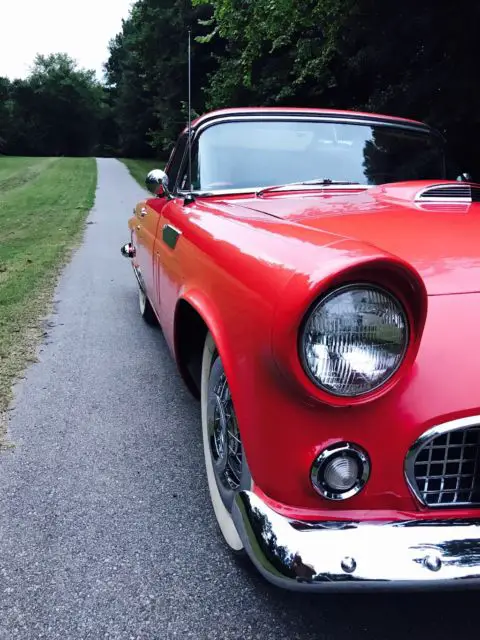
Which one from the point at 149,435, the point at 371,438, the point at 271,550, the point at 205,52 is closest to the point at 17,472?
the point at 149,435

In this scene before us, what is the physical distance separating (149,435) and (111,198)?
526 inches

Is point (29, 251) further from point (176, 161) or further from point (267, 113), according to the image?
point (267, 113)

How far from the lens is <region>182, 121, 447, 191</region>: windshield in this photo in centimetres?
290

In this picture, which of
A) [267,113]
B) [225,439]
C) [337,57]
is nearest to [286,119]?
[267,113]

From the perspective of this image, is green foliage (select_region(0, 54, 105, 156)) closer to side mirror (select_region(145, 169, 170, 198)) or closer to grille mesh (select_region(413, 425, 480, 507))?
side mirror (select_region(145, 169, 170, 198))

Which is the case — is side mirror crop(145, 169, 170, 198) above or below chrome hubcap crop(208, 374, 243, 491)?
above

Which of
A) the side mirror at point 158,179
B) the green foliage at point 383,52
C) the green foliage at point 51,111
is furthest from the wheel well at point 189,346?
the green foliage at point 51,111

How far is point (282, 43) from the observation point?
10453 millimetres

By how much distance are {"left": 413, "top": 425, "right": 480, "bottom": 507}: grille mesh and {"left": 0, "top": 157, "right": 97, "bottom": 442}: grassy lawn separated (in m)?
2.33

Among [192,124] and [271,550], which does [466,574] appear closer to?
[271,550]

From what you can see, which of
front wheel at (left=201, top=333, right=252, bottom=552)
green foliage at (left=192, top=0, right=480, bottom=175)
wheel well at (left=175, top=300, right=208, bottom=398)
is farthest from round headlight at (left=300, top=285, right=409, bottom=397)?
green foliage at (left=192, top=0, right=480, bottom=175)

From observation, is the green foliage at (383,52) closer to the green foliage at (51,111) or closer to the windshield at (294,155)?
the windshield at (294,155)

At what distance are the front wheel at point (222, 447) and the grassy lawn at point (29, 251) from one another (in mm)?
1485

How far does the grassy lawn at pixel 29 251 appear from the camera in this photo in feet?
13.3
